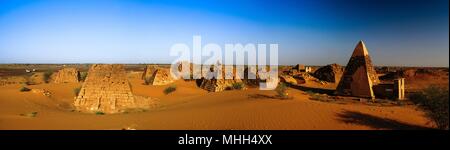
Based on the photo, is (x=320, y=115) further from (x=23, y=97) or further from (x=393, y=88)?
(x=23, y=97)

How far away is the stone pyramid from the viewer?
14.7 meters

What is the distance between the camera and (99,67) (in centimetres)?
1501

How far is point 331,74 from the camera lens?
30.8 metres

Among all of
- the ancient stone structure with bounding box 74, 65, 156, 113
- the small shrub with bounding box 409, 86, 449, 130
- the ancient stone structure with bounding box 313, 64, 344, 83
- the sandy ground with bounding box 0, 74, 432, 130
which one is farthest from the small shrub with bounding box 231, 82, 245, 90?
the small shrub with bounding box 409, 86, 449, 130

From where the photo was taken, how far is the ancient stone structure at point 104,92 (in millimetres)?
14734

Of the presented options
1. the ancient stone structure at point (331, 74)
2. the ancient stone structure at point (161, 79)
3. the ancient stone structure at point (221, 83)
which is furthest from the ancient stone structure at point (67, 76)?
the ancient stone structure at point (331, 74)

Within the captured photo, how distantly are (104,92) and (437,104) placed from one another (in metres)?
11.6

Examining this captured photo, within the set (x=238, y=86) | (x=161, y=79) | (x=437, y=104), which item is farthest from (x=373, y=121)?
(x=161, y=79)

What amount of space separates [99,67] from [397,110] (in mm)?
11381

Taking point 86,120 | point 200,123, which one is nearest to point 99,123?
point 86,120

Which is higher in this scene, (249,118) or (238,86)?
(238,86)

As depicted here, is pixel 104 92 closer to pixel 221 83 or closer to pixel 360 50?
pixel 221 83

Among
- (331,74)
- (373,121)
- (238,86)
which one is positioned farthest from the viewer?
(331,74)
